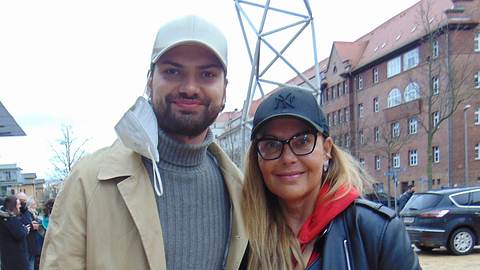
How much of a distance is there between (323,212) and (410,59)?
43.7 m

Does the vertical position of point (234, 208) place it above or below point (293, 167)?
below

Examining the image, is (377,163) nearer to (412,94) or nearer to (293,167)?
(412,94)

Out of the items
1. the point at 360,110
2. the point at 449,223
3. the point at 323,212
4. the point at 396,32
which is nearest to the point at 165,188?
the point at 323,212

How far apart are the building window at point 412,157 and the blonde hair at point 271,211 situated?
136ft

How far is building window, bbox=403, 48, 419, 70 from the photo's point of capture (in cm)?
4172

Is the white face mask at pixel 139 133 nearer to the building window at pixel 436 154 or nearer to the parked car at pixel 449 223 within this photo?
the parked car at pixel 449 223

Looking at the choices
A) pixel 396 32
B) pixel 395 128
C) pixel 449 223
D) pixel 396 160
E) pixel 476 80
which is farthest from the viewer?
pixel 396 32

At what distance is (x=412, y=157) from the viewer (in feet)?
138

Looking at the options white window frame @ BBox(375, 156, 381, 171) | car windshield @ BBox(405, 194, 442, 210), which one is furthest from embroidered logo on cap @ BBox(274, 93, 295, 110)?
white window frame @ BBox(375, 156, 381, 171)

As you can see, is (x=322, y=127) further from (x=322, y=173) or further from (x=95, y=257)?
(x=95, y=257)

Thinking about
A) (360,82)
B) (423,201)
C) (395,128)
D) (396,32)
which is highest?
(396,32)

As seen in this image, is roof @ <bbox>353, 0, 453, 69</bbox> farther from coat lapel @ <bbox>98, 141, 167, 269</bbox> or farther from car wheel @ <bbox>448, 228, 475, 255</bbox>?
coat lapel @ <bbox>98, 141, 167, 269</bbox>

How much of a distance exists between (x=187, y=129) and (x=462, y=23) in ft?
130

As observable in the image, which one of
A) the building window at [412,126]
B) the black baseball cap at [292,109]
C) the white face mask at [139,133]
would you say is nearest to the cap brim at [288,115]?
the black baseball cap at [292,109]
